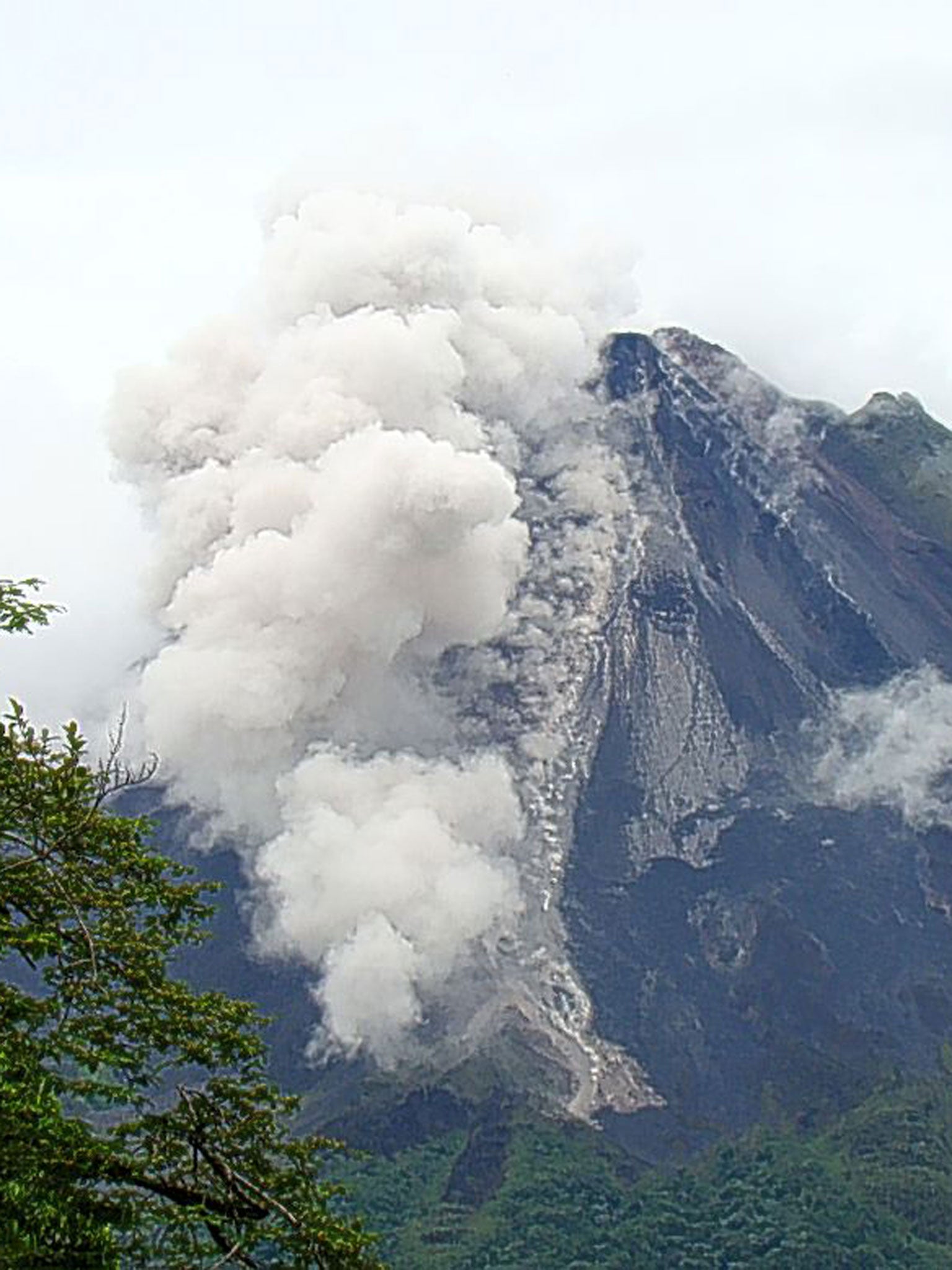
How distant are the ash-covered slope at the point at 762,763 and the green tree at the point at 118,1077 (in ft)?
322

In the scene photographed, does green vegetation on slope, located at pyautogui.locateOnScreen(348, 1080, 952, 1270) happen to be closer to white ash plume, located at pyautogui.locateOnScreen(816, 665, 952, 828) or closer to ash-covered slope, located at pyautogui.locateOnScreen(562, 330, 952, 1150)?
ash-covered slope, located at pyautogui.locateOnScreen(562, 330, 952, 1150)

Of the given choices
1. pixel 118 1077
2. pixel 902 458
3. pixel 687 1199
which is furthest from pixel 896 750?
pixel 118 1077

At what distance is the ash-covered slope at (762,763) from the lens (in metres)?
111

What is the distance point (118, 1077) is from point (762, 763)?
119 m

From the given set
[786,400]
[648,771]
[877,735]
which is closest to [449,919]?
[648,771]

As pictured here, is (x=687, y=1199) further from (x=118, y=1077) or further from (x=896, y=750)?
(x=118, y=1077)

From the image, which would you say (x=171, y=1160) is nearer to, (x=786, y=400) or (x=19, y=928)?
(x=19, y=928)

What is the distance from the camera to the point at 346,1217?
10.3m

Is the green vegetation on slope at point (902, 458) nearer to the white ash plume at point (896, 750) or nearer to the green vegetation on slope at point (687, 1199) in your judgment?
the white ash plume at point (896, 750)

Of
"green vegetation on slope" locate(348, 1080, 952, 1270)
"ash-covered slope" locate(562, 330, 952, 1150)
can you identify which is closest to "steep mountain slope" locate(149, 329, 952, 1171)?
"ash-covered slope" locate(562, 330, 952, 1150)

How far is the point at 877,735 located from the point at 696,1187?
49529mm

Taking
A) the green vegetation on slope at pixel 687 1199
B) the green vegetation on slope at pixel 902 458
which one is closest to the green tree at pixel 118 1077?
the green vegetation on slope at pixel 687 1199

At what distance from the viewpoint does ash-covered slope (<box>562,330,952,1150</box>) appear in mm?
110625

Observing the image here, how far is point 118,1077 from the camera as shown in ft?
37.0
